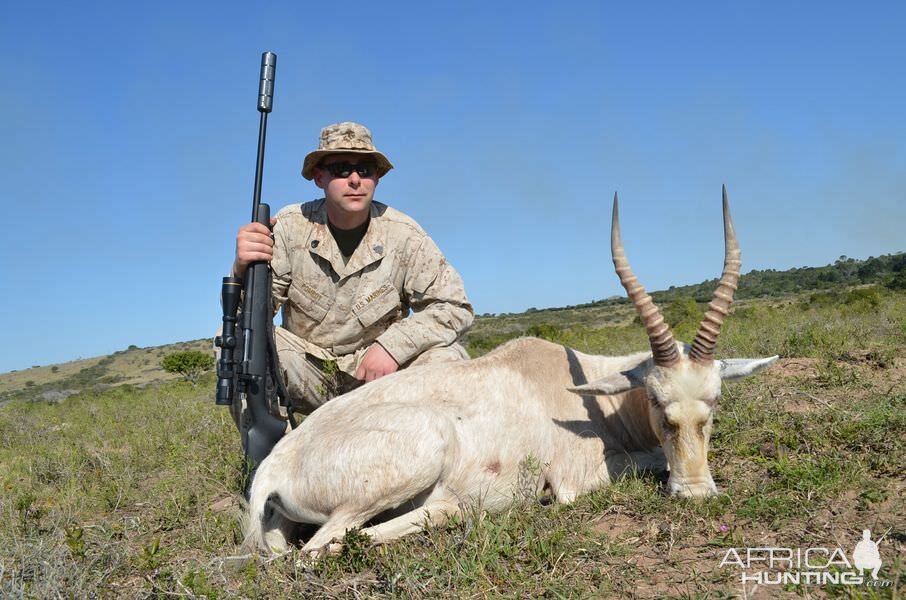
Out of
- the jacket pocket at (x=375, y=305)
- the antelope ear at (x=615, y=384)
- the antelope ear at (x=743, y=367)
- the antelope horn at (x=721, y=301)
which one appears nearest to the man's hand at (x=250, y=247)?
the jacket pocket at (x=375, y=305)

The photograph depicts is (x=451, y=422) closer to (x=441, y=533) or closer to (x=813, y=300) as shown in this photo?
(x=441, y=533)

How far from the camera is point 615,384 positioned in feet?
14.9

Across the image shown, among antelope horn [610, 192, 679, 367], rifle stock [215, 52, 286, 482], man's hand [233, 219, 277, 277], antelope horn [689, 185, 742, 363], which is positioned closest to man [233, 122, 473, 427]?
man's hand [233, 219, 277, 277]

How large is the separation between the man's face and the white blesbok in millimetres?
1752

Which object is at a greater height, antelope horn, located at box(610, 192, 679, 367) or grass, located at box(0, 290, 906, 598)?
antelope horn, located at box(610, 192, 679, 367)

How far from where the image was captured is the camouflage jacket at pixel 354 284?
5887 millimetres

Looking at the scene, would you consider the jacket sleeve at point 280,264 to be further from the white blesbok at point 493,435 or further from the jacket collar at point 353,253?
the white blesbok at point 493,435

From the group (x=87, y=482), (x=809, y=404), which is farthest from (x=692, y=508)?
(x=87, y=482)

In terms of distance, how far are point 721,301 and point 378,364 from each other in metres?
2.57

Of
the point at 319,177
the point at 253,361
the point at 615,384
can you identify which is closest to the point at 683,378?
the point at 615,384

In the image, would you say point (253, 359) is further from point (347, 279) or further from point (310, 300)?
point (347, 279)

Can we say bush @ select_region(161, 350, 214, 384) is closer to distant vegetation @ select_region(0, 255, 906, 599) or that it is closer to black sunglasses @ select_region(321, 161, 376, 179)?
distant vegetation @ select_region(0, 255, 906, 599)

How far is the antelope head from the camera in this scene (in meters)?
4.06

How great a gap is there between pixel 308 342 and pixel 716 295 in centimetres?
340
